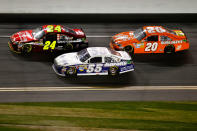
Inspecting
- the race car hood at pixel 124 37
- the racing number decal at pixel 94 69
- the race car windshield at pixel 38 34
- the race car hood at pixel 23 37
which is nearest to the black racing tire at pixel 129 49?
the race car hood at pixel 124 37

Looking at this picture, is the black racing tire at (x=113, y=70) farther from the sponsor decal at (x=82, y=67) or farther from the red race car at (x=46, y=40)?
the red race car at (x=46, y=40)

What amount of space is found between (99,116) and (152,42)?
6727mm

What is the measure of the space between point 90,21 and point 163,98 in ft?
25.5

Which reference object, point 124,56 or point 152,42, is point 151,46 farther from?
point 124,56

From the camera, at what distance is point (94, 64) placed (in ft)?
42.1

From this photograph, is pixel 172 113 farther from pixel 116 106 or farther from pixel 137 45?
pixel 137 45

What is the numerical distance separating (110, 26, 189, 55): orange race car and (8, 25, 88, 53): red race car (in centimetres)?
214

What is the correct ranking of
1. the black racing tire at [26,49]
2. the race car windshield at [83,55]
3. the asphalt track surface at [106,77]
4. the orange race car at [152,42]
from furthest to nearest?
the orange race car at [152,42] < the black racing tire at [26,49] < the race car windshield at [83,55] < the asphalt track surface at [106,77]

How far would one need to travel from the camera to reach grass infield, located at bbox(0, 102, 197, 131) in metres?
8.31

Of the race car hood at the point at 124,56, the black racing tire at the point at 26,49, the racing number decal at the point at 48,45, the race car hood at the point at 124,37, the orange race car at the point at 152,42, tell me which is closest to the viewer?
the race car hood at the point at 124,56

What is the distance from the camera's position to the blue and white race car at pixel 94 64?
1280cm

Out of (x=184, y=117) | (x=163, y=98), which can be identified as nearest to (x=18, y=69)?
(x=163, y=98)

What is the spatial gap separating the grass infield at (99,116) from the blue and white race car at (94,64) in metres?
2.30

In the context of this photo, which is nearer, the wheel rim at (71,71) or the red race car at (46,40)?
the wheel rim at (71,71)
